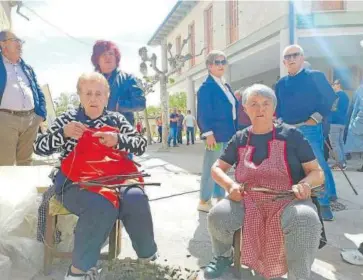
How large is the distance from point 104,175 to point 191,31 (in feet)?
61.5

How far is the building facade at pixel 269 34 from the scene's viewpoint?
10297 mm

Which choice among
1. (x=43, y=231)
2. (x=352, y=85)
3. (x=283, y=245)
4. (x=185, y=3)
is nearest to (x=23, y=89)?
(x=43, y=231)

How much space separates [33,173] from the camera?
10.3ft

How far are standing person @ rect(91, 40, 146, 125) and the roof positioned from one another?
645 inches

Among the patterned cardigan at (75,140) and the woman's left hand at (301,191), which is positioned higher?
the patterned cardigan at (75,140)

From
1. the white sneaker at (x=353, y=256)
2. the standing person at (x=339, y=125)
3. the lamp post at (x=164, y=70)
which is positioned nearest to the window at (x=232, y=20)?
the lamp post at (x=164, y=70)

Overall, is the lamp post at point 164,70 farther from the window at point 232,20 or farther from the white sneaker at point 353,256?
the white sneaker at point 353,256

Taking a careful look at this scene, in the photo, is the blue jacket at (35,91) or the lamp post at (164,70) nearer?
the blue jacket at (35,91)

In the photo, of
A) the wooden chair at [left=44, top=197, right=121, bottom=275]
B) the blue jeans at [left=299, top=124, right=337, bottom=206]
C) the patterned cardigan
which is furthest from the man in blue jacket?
the blue jeans at [left=299, top=124, right=337, bottom=206]

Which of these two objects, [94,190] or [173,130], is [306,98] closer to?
[94,190]

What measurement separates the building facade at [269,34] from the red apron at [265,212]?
8393 mm

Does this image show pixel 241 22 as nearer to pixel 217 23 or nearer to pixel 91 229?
pixel 217 23

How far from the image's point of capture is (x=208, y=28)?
17.6m

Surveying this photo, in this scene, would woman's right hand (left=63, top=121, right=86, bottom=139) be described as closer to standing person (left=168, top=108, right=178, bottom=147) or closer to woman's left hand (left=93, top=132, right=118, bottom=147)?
woman's left hand (left=93, top=132, right=118, bottom=147)
